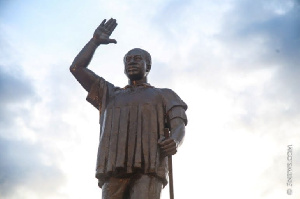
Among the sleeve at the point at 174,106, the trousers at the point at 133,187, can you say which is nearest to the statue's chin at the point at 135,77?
the sleeve at the point at 174,106

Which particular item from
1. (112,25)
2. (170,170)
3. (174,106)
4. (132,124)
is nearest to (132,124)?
(132,124)

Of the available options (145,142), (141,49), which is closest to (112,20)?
(141,49)

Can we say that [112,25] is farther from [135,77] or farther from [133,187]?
[133,187]

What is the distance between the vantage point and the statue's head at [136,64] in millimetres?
8984

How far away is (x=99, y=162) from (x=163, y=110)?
1.42m

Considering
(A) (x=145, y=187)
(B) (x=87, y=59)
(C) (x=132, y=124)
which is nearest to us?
(A) (x=145, y=187)

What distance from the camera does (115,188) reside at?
7859 millimetres

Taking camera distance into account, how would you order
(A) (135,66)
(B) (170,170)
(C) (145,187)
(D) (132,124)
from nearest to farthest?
(C) (145,187) < (B) (170,170) < (D) (132,124) < (A) (135,66)

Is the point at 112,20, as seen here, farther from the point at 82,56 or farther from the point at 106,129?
the point at 106,129

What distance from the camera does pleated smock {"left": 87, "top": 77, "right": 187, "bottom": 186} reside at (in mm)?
7898

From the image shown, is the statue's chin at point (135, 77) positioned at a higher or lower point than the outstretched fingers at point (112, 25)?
lower

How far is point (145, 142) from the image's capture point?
8.08 meters

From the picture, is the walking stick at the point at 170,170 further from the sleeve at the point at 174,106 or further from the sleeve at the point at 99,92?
the sleeve at the point at 99,92

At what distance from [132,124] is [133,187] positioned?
107 centimetres
